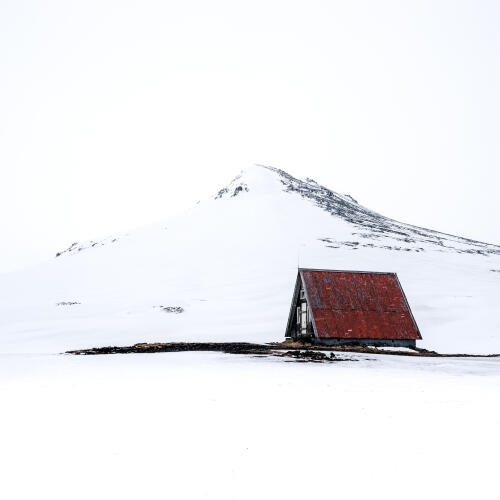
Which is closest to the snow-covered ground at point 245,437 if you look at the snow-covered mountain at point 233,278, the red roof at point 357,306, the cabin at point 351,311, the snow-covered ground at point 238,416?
the snow-covered ground at point 238,416

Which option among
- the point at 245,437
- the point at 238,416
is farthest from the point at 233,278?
the point at 245,437

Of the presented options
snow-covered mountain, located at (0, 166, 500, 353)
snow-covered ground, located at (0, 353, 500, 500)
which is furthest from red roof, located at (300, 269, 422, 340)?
snow-covered ground, located at (0, 353, 500, 500)

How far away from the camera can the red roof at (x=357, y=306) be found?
1276 inches

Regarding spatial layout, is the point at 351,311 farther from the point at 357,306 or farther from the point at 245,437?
the point at 245,437

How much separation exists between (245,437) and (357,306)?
25.6 meters

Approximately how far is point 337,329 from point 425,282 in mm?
32940

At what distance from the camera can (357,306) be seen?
3381cm

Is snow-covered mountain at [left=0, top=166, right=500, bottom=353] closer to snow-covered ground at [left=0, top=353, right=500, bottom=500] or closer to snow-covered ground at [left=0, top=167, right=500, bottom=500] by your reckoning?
snow-covered ground at [left=0, top=167, right=500, bottom=500]

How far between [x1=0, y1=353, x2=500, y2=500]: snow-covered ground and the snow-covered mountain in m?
20.8

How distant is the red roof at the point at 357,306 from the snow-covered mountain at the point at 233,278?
4.02 m

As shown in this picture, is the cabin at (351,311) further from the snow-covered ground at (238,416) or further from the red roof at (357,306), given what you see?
the snow-covered ground at (238,416)

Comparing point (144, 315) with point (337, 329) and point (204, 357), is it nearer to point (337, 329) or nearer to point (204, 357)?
point (337, 329)

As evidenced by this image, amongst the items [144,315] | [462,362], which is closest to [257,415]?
[462,362]

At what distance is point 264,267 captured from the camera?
68.9 meters
